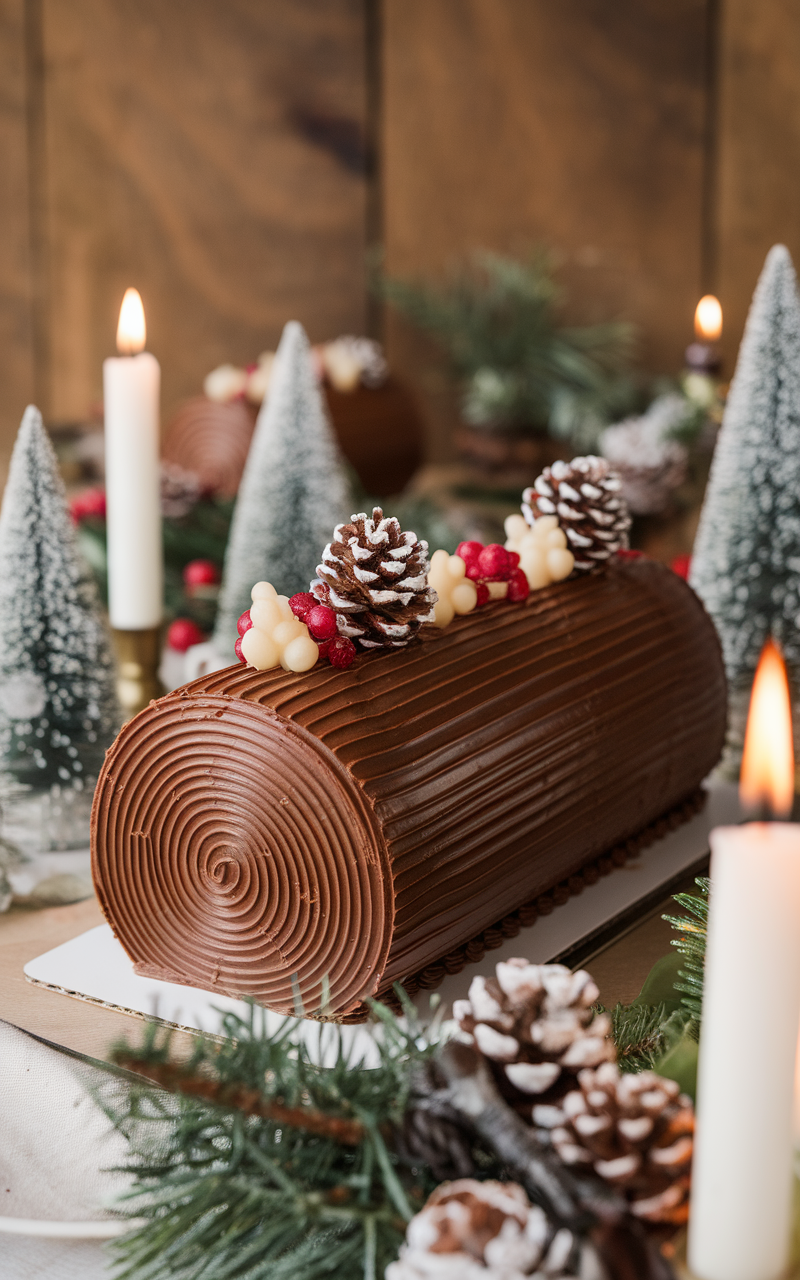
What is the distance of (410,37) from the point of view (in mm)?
3486

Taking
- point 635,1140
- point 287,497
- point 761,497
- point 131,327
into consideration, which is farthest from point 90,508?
point 635,1140

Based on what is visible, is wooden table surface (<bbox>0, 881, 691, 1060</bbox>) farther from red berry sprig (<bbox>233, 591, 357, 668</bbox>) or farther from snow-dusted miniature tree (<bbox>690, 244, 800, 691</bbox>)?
snow-dusted miniature tree (<bbox>690, 244, 800, 691</bbox>)

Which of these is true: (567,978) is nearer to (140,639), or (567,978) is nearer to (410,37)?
(140,639)

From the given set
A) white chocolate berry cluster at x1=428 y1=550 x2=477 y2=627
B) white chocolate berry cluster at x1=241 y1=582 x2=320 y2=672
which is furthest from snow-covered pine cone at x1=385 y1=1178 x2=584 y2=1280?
white chocolate berry cluster at x1=428 y1=550 x2=477 y2=627

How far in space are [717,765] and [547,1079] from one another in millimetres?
844

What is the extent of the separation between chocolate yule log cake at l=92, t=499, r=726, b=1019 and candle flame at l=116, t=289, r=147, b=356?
1.73 ft

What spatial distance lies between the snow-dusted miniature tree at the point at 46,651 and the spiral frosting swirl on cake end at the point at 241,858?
29cm

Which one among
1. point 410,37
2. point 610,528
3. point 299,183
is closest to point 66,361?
point 299,183

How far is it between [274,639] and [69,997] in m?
0.34

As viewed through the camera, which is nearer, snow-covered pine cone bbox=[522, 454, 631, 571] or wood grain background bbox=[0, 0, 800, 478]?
snow-covered pine cone bbox=[522, 454, 631, 571]

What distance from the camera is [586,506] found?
1.39m

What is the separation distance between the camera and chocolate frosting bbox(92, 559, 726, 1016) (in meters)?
1.01

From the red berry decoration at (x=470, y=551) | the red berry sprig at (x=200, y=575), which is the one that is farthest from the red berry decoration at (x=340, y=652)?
the red berry sprig at (x=200, y=575)

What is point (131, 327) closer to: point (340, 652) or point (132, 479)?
point (132, 479)
